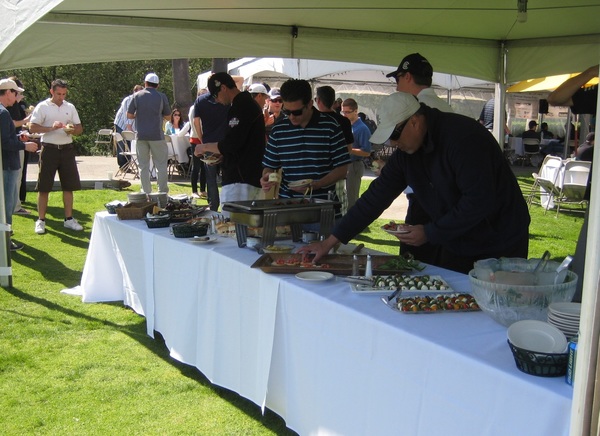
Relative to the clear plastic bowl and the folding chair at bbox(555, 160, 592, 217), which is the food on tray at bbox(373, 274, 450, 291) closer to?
the clear plastic bowl

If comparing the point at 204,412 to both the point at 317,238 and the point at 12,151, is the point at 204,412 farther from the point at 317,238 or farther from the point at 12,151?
the point at 12,151

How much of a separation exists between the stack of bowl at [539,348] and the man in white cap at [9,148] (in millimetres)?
4592

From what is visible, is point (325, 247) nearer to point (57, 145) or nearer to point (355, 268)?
point (355, 268)

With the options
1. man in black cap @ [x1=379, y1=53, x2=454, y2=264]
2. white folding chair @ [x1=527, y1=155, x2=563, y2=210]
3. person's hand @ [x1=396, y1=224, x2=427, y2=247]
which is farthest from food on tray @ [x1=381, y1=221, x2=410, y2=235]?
white folding chair @ [x1=527, y1=155, x2=563, y2=210]

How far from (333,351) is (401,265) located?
1.84 ft

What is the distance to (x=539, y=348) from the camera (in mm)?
1541

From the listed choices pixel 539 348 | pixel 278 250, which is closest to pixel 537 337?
pixel 539 348

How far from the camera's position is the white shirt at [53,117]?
20.7 feet

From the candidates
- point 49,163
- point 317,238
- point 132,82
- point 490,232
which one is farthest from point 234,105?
point 132,82

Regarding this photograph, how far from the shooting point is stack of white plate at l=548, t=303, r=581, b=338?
5.18 ft

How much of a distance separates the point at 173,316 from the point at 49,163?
3.80 m

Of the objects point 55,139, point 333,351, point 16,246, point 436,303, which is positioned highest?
point 55,139

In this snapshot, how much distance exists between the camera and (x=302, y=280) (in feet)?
7.91

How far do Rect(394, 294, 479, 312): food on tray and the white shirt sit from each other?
5.28 m
